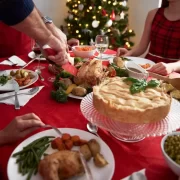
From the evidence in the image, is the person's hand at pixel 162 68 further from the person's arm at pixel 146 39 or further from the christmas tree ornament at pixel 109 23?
the christmas tree ornament at pixel 109 23

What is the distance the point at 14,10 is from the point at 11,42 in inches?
50.6

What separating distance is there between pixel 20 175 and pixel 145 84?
2.05 ft

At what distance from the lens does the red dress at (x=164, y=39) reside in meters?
2.12

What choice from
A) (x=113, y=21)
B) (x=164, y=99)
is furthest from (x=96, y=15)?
(x=164, y=99)

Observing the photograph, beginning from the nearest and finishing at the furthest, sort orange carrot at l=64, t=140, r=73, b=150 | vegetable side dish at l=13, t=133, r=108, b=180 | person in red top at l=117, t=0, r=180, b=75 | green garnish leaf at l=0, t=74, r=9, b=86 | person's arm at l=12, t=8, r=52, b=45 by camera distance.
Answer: vegetable side dish at l=13, t=133, r=108, b=180 → orange carrot at l=64, t=140, r=73, b=150 → person's arm at l=12, t=8, r=52, b=45 → green garnish leaf at l=0, t=74, r=9, b=86 → person in red top at l=117, t=0, r=180, b=75

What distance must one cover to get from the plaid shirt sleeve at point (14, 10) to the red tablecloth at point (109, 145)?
0.41 m

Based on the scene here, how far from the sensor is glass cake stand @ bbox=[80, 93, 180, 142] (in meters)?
0.85

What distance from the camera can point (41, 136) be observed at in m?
0.87

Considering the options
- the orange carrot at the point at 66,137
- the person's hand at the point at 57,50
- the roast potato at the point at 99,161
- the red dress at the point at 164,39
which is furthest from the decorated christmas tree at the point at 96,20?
the roast potato at the point at 99,161

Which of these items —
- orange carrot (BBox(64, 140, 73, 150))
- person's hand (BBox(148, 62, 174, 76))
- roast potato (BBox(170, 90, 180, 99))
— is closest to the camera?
orange carrot (BBox(64, 140, 73, 150))

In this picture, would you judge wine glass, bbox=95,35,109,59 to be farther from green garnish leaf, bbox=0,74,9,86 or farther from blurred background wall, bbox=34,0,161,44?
blurred background wall, bbox=34,0,161,44

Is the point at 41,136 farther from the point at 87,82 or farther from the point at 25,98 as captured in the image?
the point at 87,82

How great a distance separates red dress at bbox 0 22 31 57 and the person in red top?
1.04 meters

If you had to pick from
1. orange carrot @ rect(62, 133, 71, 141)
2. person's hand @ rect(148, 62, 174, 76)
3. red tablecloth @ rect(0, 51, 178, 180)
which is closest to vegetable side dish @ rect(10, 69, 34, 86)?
red tablecloth @ rect(0, 51, 178, 180)
